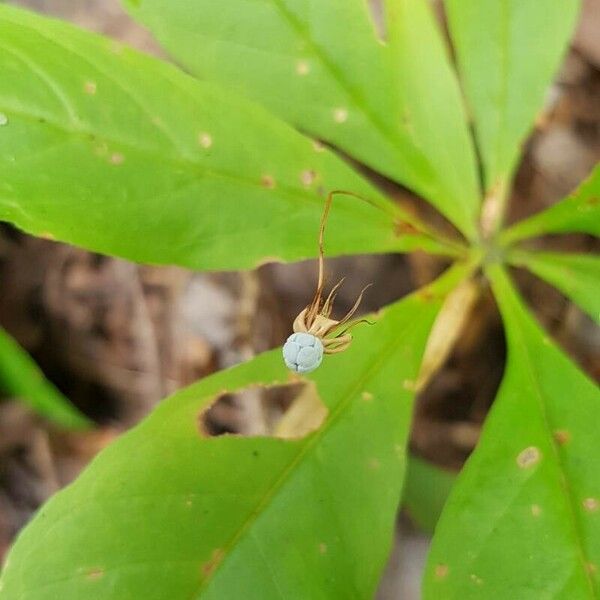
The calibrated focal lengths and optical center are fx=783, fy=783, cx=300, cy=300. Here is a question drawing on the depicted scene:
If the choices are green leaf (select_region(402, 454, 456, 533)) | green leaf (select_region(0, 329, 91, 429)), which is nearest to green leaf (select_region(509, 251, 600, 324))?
green leaf (select_region(402, 454, 456, 533))

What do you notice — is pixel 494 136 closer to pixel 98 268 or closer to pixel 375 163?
pixel 375 163

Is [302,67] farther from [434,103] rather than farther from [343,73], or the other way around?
[434,103]

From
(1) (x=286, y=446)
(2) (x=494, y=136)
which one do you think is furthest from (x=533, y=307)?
(1) (x=286, y=446)

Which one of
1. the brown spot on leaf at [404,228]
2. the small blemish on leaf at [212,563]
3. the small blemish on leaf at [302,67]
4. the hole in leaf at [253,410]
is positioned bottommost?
the small blemish on leaf at [212,563]

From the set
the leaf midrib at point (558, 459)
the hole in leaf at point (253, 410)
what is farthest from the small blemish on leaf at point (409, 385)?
the hole in leaf at point (253, 410)

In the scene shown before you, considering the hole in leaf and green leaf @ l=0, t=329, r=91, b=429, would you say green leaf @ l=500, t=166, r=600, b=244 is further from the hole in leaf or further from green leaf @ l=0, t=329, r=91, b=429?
green leaf @ l=0, t=329, r=91, b=429

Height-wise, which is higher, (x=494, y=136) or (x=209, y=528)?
(x=494, y=136)

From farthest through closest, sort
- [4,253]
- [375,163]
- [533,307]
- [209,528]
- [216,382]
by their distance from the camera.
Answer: [4,253], [533,307], [375,163], [216,382], [209,528]

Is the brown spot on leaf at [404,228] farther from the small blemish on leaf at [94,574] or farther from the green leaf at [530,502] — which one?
the small blemish on leaf at [94,574]
